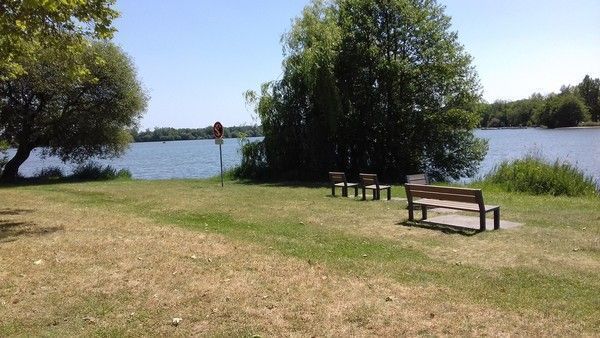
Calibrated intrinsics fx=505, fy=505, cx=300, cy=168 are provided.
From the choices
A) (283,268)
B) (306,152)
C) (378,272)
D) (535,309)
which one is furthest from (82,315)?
(306,152)

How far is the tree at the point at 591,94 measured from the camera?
113 metres

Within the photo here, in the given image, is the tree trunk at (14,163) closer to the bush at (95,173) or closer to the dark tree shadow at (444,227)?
the bush at (95,173)

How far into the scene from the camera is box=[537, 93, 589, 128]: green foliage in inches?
4075

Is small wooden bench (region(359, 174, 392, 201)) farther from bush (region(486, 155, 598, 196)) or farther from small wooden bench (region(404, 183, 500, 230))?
bush (region(486, 155, 598, 196))

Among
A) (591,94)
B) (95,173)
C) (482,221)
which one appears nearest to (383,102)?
(95,173)

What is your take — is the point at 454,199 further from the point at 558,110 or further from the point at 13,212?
the point at 558,110

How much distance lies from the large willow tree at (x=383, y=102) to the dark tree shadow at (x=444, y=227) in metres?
14.2

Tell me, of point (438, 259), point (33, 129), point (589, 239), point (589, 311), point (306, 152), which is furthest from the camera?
point (33, 129)

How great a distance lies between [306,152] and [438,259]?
1719 centimetres

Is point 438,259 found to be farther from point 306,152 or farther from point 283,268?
point 306,152

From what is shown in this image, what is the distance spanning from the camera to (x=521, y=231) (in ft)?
28.3

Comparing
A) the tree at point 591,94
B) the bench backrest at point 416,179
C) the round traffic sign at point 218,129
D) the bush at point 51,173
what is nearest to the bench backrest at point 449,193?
the bench backrest at point 416,179

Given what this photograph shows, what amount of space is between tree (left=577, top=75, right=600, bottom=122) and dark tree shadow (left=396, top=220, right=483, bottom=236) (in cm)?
Answer: 12100

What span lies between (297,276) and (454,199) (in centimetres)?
413
